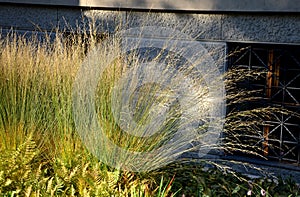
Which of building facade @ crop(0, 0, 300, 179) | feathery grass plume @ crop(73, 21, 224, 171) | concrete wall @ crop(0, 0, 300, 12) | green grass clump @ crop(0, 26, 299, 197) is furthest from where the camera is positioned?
building facade @ crop(0, 0, 300, 179)

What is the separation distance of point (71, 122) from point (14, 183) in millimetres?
760

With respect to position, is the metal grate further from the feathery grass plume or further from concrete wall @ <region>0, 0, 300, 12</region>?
the feathery grass plume

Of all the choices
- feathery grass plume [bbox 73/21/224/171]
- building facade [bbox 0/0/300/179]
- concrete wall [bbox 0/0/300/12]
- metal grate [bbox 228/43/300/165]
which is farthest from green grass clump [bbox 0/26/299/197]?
concrete wall [bbox 0/0/300/12]

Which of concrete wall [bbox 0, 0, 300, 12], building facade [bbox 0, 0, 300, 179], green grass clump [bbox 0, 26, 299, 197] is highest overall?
concrete wall [bbox 0, 0, 300, 12]

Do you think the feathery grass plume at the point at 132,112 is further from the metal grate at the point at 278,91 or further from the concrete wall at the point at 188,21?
the metal grate at the point at 278,91

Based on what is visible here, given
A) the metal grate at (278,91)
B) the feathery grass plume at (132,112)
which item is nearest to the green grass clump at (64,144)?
the feathery grass plume at (132,112)

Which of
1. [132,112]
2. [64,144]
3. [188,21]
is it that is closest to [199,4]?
[188,21]

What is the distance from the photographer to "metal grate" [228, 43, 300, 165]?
5215 millimetres

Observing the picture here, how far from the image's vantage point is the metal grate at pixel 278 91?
17.1 feet

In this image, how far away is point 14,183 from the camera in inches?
133

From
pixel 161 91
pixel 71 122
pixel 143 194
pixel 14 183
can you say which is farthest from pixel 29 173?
pixel 161 91

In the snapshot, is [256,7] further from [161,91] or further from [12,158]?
[12,158]

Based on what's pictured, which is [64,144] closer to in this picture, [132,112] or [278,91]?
[132,112]

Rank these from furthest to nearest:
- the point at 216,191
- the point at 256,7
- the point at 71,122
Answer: the point at 256,7 < the point at 71,122 < the point at 216,191
